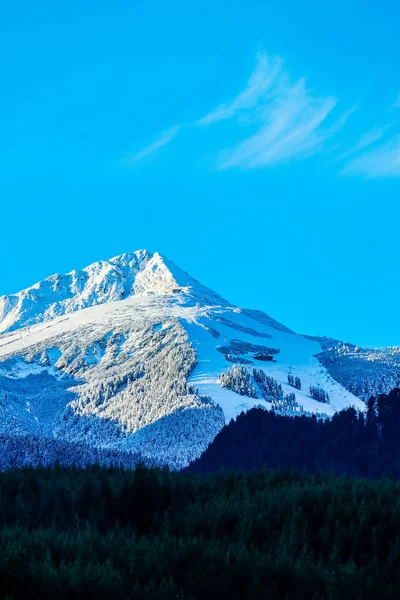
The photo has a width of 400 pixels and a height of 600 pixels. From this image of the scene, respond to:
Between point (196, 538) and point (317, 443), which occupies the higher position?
point (317, 443)

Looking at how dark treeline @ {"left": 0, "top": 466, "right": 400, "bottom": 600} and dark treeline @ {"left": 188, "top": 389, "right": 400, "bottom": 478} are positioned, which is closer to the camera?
dark treeline @ {"left": 0, "top": 466, "right": 400, "bottom": 600}

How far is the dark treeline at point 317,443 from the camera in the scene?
15062cm

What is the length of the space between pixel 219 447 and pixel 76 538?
17916cm

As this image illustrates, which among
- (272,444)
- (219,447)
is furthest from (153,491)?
(219,447)

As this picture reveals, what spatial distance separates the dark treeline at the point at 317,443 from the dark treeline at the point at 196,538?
382ft

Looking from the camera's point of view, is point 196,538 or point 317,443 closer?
point 196,538

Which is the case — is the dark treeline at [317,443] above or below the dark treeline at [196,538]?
above

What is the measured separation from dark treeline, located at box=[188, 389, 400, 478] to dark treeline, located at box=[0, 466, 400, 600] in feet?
382

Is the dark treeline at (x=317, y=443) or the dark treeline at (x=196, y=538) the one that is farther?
the dark treeline at (x=317, y=443)

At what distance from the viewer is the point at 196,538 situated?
18.4 m

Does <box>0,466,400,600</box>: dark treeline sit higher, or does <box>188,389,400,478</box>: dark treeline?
<box>188,389,400,478</box>: dark treeline

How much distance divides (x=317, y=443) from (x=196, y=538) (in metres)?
160

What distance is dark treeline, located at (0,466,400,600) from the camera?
15719 mm

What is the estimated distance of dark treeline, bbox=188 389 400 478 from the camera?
150625mm
